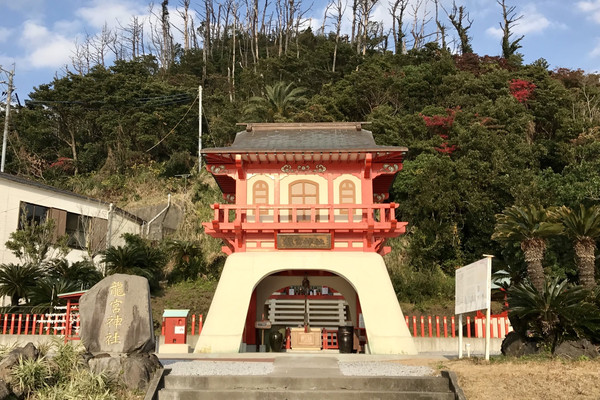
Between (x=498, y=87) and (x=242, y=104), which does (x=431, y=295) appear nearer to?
(x=498, y=87)

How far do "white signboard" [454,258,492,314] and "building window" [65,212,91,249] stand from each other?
72.3 feet

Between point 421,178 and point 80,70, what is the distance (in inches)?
1497

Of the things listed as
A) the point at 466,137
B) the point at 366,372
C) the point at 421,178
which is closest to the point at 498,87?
the point at 466,137

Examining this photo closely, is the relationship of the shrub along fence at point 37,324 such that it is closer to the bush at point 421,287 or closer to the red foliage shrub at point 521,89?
the bush at point 421,287

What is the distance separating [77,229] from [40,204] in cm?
277

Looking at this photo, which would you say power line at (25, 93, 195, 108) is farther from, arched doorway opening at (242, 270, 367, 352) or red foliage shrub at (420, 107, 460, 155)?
arched doorway opening at (242, 270, 367, 352)

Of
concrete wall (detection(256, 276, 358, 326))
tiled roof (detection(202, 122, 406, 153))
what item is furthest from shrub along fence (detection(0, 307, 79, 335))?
tiled roof (detection(202, 122, 406, 153))

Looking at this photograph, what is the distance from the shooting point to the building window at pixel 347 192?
1908cm

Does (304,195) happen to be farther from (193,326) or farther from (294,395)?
(294,395)

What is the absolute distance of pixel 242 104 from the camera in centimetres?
4362

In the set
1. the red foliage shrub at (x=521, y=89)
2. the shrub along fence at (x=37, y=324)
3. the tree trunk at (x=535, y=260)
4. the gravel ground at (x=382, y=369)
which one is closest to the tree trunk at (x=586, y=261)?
the tree trunk at (x=535, y=260)

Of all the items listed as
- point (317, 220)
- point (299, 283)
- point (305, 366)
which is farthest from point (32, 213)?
point (305, 366)

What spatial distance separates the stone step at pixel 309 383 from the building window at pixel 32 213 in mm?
19249

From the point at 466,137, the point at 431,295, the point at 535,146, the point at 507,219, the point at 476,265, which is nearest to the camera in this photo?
the point at 476,265
